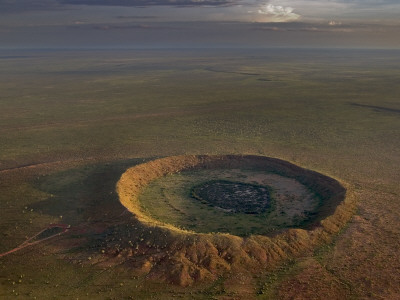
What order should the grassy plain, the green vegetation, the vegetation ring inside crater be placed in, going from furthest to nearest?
the vegetation ring inside crater → the green vegetation → the grassy plain

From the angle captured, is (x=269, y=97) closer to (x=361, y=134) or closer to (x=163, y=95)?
(x=163, y=95)

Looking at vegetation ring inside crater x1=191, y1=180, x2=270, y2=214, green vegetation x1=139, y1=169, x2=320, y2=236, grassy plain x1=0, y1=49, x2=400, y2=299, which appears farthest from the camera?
vegetation ring inside crater x1=191, y1=180, x2=270, y2=214

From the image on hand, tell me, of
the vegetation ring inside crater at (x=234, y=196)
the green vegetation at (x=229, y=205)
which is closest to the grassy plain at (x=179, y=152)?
the green vegetation at (x=229, y=205)

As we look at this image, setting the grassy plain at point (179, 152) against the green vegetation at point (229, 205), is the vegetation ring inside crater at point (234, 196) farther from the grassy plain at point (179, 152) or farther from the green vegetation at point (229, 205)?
the grassy plain at point (179, 152)

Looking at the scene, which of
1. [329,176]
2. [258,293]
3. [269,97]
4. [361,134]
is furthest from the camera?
[269,97]

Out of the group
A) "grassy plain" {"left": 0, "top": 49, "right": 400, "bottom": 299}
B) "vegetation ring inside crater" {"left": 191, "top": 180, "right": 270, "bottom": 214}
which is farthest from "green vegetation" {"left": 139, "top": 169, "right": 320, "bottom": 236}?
"grassy plain" {"left": 0, "top": 49, "right": 400, "bottom": 299}

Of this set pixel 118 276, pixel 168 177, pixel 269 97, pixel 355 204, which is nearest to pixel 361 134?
pixel 355 204

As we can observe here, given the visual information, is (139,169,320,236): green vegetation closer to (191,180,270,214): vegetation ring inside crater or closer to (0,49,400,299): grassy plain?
(191,180,270,214): vegetation ring inside crater

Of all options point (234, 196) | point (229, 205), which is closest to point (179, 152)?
point (234, 196)
